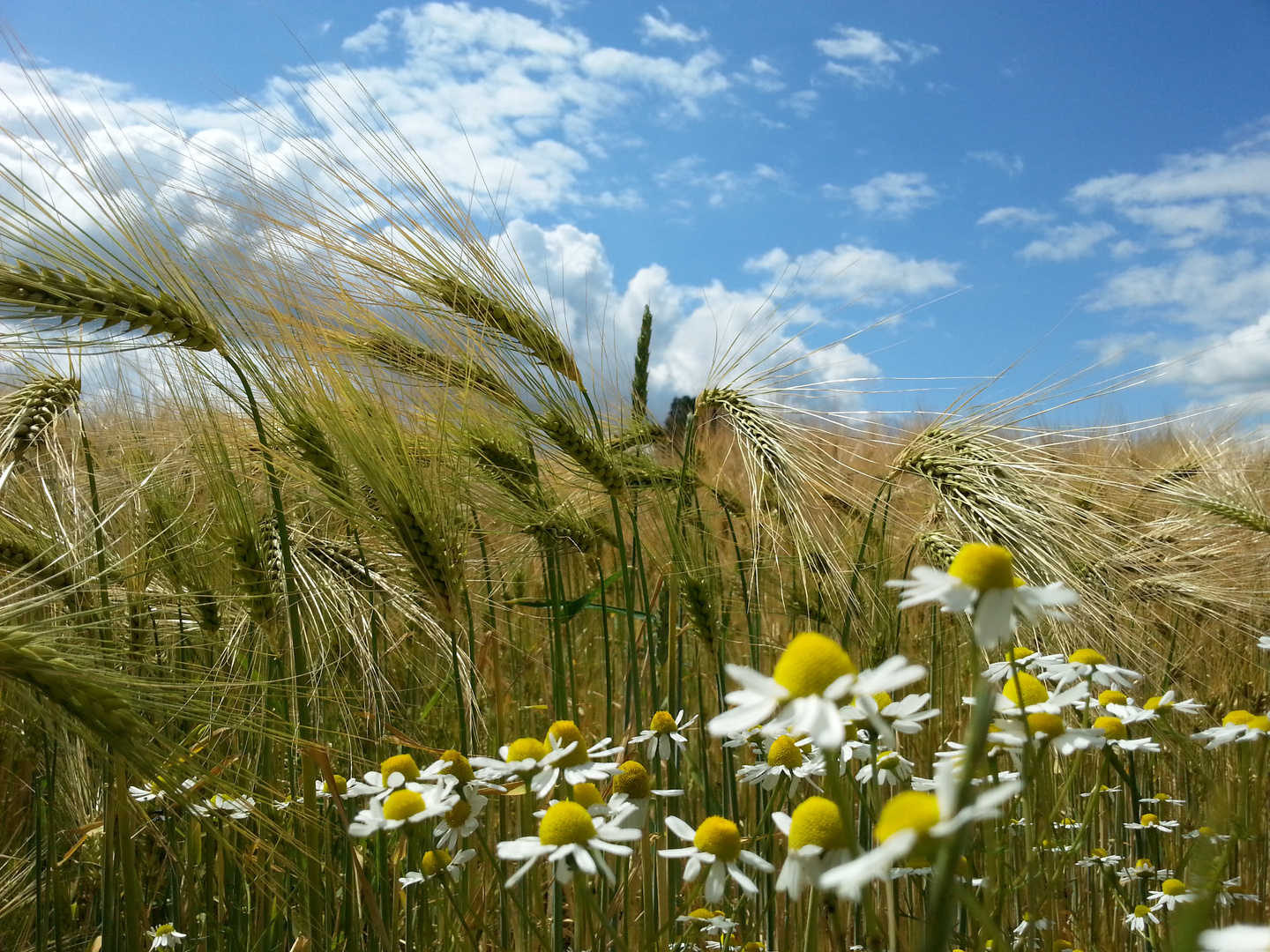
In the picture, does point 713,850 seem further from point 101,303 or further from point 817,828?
point 101,303

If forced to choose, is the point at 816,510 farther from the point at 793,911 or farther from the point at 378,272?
the point at 378,272

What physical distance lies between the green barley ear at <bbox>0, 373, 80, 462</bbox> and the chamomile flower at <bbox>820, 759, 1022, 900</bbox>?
6.03 feet

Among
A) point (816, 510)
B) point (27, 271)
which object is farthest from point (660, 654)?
point (27, 271)

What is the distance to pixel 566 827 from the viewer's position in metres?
0.90

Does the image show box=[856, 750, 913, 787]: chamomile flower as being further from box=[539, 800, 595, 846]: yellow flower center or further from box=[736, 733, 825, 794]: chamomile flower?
box=[539, 800, 595, 846]: yellow flower center

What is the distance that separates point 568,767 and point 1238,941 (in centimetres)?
80

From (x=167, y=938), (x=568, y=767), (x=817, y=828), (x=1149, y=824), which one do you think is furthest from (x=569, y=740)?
(x=1149, y=824)

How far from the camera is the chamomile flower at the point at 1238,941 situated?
1.32 feet

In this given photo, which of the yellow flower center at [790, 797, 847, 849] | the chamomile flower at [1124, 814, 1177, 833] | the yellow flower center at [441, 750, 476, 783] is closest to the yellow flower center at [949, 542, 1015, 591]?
the yellow flower center at [790, 797, 847, 849]

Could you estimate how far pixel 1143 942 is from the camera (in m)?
1.93

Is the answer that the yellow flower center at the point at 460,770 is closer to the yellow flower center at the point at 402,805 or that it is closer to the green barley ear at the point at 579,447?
the yellow flower center at the point at 402,805

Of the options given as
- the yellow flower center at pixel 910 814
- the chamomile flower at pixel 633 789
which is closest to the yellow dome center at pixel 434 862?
the chamomile flower at pixel 633 789

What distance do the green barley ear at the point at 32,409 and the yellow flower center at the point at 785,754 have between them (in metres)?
1.53

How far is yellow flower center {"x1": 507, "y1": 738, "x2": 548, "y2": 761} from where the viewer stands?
111cm
